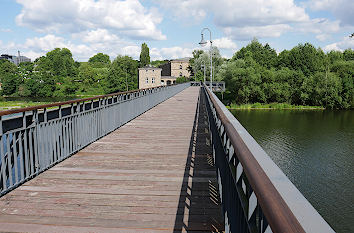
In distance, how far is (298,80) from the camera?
236ft

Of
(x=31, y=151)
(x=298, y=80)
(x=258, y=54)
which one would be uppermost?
(x=258, y=54)

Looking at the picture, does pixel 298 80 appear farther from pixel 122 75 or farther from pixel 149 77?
pixel 122 75

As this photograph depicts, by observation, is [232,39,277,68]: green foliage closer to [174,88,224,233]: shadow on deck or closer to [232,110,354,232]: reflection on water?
[232,110,354,232]: reflection on water

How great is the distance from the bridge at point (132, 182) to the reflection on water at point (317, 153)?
55.6 feet

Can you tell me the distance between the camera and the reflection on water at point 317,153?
21745 mm

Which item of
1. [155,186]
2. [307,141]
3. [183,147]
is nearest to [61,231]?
[155,186]

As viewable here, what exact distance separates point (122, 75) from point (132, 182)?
98.3 metres

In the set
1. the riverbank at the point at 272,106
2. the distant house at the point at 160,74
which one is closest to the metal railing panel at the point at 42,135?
the riverbank at the point at 272,106

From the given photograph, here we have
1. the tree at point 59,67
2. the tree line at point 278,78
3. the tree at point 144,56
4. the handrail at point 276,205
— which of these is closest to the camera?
the handrail at point 276,205

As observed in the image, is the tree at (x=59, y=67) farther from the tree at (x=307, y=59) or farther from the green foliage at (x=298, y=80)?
the tree at (x=307, y=59)

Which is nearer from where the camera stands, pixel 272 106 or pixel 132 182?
pixel 132 182

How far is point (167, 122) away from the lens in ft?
37.1

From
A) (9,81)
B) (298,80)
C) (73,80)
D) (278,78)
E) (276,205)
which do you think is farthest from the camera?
(73,80)

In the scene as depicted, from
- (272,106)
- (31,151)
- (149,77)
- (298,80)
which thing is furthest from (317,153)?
(149,77)
